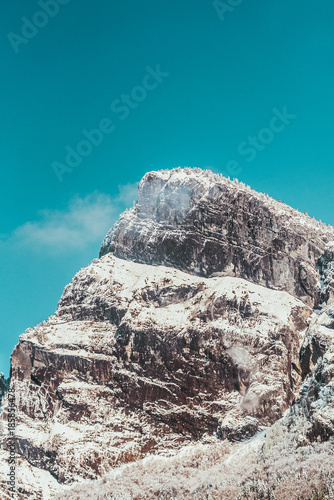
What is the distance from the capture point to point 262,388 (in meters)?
186

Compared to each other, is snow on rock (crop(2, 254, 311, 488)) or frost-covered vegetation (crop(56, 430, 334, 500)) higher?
snow on rock (crop(2, 254, 311, 488))

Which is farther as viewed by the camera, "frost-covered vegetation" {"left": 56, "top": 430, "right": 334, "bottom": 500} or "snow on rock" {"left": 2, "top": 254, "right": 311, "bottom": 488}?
"snow on rock" {"left": 2, "top": 254, "right": 311, "bottom": 488}

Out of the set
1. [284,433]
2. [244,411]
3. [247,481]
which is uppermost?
[244,411]

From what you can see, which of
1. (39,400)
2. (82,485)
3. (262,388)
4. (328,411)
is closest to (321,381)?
(328,411)

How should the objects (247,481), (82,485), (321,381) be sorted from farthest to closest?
(82,485)
(321,381)
(247,481)

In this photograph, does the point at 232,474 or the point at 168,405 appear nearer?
the point at 232,474

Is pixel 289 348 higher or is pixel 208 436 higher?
pixel 289 348

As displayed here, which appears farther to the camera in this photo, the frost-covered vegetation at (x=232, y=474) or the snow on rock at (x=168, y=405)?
the snow on rock at (x=168, y=405)

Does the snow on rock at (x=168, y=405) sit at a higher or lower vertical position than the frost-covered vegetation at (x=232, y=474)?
higher

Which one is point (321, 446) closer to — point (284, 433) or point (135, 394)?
point (284, 433)

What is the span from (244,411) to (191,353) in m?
24.2

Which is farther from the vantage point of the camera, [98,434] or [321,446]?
[98,434]

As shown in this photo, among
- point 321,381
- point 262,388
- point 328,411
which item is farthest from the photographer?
point 262,388

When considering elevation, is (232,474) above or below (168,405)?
below
